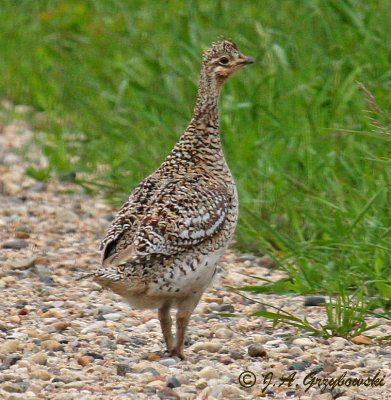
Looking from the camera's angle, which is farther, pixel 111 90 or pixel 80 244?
pixel 111 90

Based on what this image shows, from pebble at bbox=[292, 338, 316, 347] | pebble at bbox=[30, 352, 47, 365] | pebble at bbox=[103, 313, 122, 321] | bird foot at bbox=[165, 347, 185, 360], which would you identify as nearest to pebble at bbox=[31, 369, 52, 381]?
pebble at bbox=[30, 352, 47, 365]

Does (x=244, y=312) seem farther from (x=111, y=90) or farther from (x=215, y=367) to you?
(x=111, y=90)

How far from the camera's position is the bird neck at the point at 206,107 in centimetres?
584

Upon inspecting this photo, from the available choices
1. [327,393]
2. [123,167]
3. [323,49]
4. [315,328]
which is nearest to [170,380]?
[327,393]

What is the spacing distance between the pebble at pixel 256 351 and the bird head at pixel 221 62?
168 centimetres

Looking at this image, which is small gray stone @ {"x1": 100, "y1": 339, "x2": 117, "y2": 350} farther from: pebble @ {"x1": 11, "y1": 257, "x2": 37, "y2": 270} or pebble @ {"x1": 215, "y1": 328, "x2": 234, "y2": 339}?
pebble @ {"x1": 11, "y1": 257, "x2": 37, "y2": 270}

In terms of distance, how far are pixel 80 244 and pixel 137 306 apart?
2305mm

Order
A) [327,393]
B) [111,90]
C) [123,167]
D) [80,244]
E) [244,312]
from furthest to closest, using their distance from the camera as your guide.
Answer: [111,90] < [123,167] < [80,244] < [244,312] < [327,393]

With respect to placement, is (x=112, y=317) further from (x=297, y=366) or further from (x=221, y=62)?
(x=221, y=62)

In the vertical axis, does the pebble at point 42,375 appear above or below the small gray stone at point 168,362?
above

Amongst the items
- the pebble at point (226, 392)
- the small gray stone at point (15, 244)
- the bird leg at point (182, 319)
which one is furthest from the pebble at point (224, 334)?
the small gray stone at point (15, 244)

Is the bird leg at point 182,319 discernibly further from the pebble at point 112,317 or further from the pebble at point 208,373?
the pebble at point 112,317

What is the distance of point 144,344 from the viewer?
17.9 feet

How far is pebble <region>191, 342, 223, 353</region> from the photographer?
5.33 m
